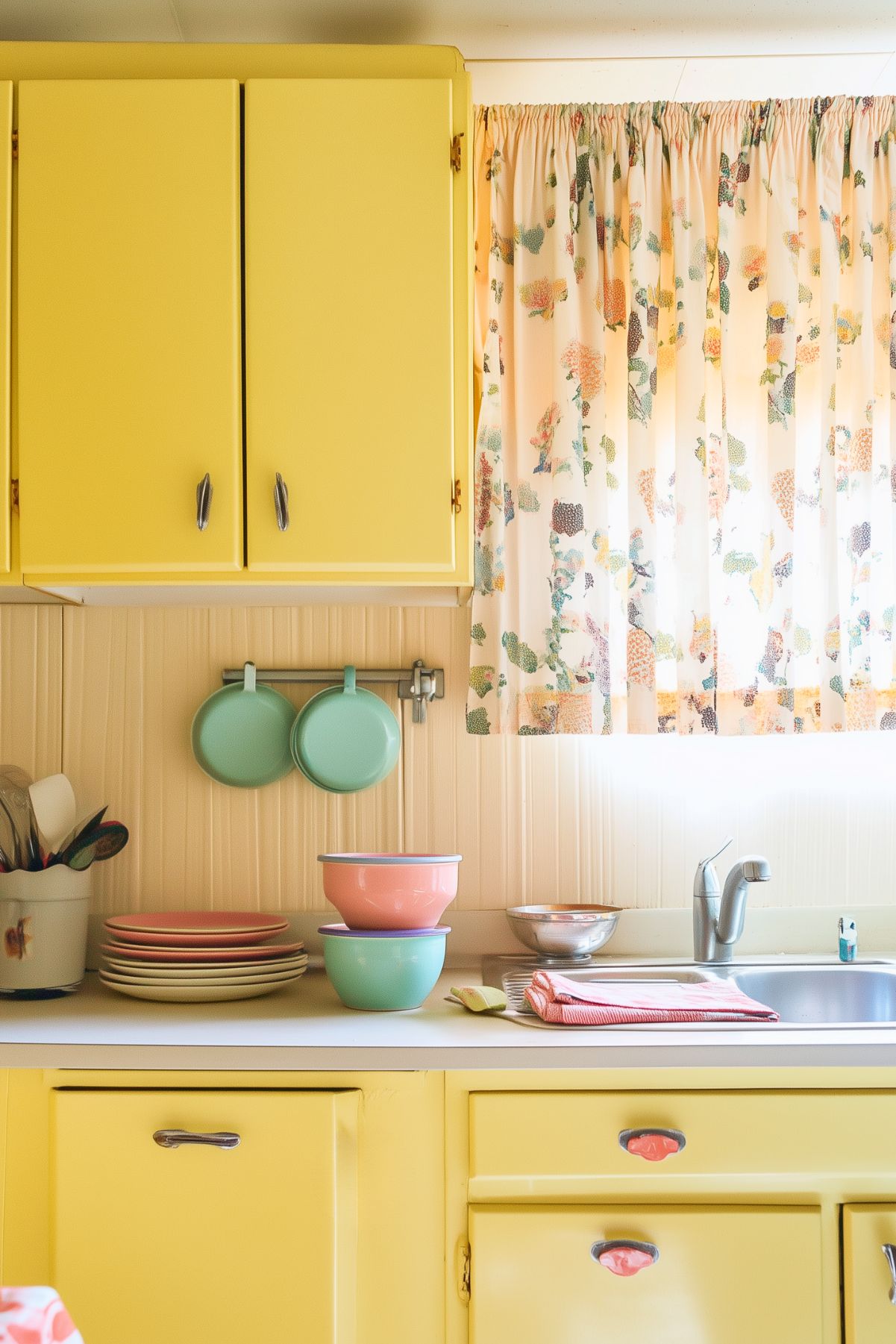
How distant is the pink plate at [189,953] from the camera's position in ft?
5.47

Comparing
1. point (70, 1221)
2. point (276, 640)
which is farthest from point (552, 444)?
point (70, 1221)

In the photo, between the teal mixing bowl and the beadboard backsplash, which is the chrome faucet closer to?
the beadboard backsplash

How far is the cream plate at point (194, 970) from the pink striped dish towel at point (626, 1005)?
1.35 feet

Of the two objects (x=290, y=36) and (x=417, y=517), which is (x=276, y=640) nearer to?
(x=417, y=517)

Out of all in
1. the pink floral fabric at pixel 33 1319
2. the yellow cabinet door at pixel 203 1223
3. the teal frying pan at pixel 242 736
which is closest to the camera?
the pink floral fabric at pixel 33 1319

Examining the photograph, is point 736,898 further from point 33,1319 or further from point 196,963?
point 33,1319

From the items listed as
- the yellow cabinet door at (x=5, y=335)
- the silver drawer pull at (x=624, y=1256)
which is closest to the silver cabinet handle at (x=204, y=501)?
the yellow cabinet door at (x=5, y=335)

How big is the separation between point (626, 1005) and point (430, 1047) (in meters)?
0.30

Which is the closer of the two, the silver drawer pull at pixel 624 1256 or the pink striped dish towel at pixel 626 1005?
the silver drawer pull at pixel 624 1256

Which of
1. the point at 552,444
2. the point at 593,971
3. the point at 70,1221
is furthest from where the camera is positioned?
the point at 552,444

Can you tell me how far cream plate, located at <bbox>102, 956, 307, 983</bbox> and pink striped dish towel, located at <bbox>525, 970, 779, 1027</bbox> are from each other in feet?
1.35

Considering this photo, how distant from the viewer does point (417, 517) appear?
1690 millimetres

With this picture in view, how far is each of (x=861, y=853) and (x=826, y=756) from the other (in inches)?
7.7

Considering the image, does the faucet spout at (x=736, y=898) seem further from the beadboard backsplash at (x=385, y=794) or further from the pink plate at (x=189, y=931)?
the pink plate at (x=189, y=931)
